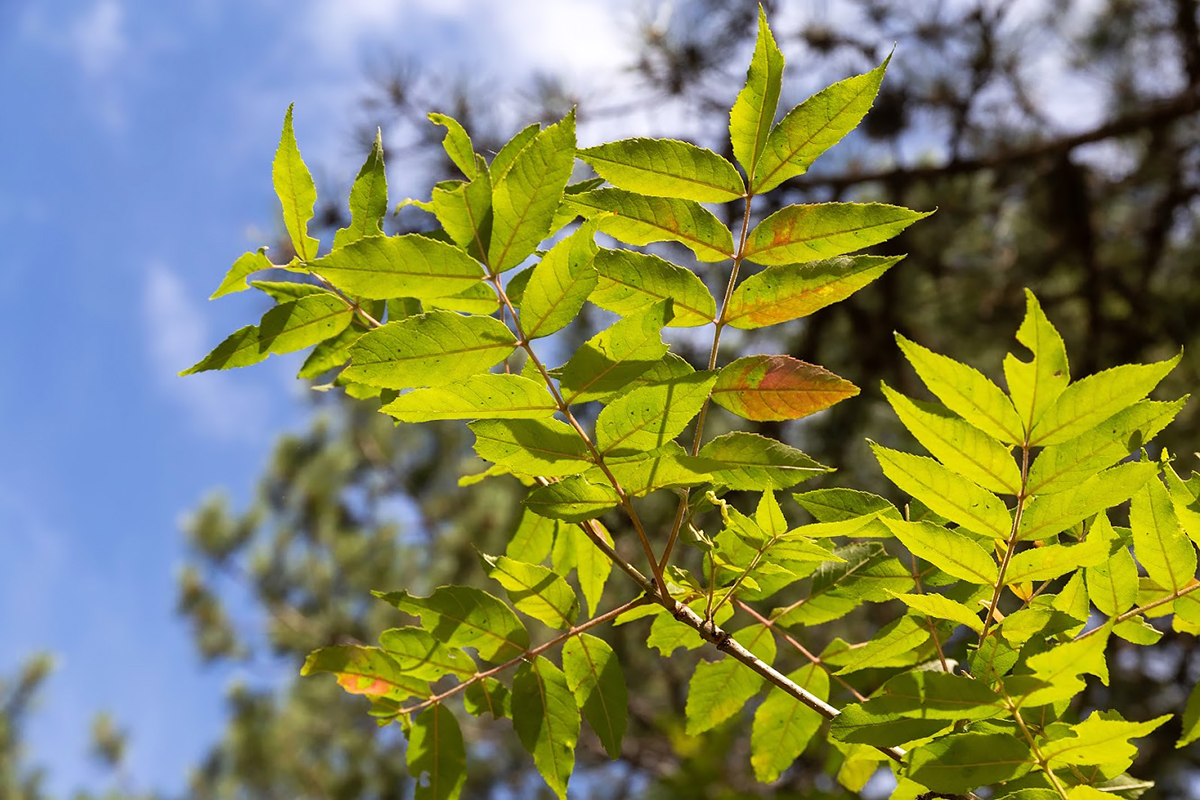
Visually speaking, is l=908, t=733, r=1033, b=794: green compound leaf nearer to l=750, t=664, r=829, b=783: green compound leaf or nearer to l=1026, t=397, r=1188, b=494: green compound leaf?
l=1026, t=397, r=1188, b=494: green compound leaf

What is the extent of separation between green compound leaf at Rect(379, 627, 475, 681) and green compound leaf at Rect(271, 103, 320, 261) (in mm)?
387

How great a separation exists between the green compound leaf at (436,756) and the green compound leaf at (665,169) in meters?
0.54

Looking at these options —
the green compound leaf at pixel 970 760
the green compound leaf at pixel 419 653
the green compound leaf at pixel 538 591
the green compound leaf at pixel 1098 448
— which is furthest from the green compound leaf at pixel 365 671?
the green compound leaf at pixel 1098 448

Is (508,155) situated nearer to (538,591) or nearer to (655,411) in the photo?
(655,411)

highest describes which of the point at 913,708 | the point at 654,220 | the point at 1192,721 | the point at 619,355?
the point at 654,220

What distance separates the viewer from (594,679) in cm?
93

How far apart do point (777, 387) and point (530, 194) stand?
0.26 meters

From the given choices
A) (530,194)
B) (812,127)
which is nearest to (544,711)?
(530,194)

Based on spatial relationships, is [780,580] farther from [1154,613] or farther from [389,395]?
[389,395]

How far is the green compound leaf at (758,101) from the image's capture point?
31.0 inches

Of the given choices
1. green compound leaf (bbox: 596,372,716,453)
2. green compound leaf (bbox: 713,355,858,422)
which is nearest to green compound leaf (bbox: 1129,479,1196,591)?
green compound leaf (bbox: 713,355,858,422)

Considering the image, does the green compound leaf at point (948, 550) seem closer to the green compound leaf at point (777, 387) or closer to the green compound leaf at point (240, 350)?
the green compound leaf at point (777, 387)

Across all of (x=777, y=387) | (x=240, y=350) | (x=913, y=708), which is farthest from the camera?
(x=240, y=350)

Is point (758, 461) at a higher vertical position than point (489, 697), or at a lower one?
higher
